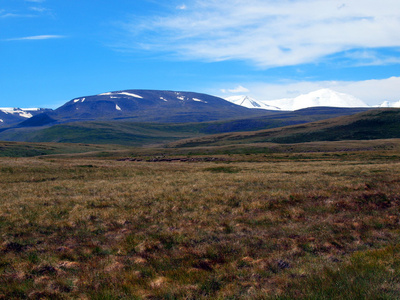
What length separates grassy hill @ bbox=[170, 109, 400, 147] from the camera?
14400 cm

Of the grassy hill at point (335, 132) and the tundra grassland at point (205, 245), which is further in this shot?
the grassy hill at point (335, 132)

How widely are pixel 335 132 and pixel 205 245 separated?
515 feet

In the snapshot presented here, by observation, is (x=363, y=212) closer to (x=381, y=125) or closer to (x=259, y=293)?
(x=259, y=293)

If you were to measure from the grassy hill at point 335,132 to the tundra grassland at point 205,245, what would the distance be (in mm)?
132157

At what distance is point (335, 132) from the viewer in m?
151

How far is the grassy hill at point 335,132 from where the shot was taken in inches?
5669

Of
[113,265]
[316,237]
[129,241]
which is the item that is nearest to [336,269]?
[316,237]

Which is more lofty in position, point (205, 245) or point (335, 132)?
point (335, 132)

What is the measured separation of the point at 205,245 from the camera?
1047 cm

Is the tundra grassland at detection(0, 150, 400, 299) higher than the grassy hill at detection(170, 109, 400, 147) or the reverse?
the reverse

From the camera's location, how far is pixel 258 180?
2612cm

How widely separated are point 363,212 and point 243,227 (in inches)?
258

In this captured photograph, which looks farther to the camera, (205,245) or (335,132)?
(335,132)

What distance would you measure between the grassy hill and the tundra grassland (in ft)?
434
